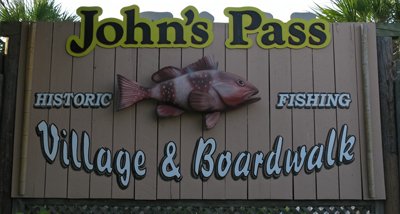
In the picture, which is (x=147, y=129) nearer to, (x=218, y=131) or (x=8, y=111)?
(x=218, y=131)

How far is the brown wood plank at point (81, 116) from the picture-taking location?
711 centimetres

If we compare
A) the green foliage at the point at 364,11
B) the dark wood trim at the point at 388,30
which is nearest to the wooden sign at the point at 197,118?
the dark wood trim at the point at 388,30

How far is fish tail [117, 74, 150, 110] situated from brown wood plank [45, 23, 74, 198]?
2.28 ft

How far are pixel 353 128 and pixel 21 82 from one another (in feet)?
13.5

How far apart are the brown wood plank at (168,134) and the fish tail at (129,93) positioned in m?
0.38

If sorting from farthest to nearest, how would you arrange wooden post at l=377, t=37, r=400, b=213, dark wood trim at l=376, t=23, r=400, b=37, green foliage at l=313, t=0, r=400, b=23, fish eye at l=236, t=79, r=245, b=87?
green foliage at l=313, t=0, r=400, b=23, dark wood trim at l=376, t=23, r=400, b=37, fish eye at l=236, t=79, r=245, b=87, wooden post at l=377, t=37, r=400, b=213

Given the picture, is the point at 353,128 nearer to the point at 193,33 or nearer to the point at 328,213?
the point at 328,213

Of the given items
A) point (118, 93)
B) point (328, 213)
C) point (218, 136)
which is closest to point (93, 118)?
point (118, 93)

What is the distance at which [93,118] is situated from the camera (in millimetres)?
7258

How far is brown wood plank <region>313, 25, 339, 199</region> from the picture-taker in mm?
7109

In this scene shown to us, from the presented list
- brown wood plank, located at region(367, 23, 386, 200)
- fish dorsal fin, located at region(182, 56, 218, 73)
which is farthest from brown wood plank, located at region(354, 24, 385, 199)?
fish dorsal fin, located at region(182, 56, 218, 73)

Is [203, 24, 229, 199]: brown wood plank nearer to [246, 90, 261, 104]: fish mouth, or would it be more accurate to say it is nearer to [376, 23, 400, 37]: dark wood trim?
[246, 90, 261, 104]: fish mouth

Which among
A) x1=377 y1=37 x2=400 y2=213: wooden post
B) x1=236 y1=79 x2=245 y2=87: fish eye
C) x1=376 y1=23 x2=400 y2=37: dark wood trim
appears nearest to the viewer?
x1=377 y1=37 x2=400 y2=213: wooden post

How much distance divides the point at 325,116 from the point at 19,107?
Answer: 12.3 feet
